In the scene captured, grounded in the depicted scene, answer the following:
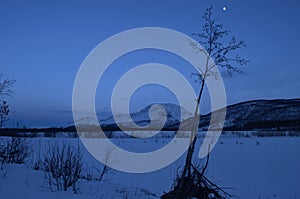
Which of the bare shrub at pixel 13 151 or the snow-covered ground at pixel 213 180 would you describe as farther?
the bare shrub at pixel 13 151

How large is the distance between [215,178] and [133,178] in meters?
2.96

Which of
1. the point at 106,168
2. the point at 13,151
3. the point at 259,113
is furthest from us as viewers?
the point at 259,113

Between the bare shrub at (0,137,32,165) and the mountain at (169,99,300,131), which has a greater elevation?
the mountain at (169,99,300,131)

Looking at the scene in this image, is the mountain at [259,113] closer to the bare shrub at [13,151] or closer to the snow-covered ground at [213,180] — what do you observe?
the snow-covered ground at [213,180]

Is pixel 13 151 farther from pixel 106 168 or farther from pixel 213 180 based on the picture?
pixel 213 180

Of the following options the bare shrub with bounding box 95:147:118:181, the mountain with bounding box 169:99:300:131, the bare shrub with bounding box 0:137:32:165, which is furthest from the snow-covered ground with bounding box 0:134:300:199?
the mountain with bounding box 169:99:300:131

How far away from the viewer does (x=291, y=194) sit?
8.94 m

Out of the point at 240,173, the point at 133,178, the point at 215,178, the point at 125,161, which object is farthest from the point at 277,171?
the point at 125,161

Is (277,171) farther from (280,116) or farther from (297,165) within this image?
(280,116)

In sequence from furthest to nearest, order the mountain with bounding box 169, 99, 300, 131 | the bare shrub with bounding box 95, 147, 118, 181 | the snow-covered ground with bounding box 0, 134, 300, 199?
the mountain with bounding box 169, 99, 300, 131
the bare shrub with bounding box 95, 147, 118, 181
the snow-covered ground with bounding box 0, 134, 300, 199

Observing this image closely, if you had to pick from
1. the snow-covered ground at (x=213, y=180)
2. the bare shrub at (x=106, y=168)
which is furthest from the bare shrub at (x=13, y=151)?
the bare shrub at (x=106, y=168)

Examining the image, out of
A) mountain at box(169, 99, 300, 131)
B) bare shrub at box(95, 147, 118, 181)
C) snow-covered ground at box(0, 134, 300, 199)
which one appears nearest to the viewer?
snow-covered ground at box(0, 134, 300, 199)

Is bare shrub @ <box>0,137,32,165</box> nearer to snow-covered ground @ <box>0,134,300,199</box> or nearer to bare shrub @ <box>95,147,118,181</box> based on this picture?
snow-covered ground @ <box>0,134,300,199</box>

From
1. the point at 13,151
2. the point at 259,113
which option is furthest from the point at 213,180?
the point at 259,113
